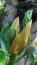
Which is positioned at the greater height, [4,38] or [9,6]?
[4,38]

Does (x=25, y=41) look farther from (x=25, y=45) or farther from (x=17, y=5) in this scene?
(x=17, y=5)

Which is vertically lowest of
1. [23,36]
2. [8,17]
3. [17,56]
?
[8,17]

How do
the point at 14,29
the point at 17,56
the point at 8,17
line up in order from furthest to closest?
the point at 8,17 < the point at 17,56 < the point at 14,29

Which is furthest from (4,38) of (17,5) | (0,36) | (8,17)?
(17,5)

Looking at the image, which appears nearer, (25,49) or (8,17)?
(25,49)

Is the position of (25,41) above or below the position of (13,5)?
above

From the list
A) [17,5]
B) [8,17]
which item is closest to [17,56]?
[8,17]

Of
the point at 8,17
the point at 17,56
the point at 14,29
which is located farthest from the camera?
the point at 8,17

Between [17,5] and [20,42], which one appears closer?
[20,42]

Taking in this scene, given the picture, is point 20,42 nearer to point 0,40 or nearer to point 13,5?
point 0,40
